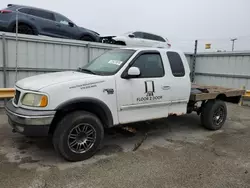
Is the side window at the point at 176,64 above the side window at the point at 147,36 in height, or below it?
below

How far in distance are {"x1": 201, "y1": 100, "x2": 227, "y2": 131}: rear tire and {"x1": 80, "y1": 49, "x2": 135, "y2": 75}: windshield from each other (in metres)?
2.60

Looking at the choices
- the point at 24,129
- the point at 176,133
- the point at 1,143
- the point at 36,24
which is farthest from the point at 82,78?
the point at 36,24

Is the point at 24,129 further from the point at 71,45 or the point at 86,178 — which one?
the point at 71,45

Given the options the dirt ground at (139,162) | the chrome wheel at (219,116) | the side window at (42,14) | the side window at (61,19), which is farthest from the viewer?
the side window at (61,19)

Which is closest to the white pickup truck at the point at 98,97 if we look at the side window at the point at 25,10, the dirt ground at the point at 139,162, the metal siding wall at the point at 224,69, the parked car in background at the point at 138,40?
the dirt ground at the point at 139,162

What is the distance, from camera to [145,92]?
4.23 m

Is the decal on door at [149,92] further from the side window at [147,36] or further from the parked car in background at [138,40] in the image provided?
the side window at [147,36]

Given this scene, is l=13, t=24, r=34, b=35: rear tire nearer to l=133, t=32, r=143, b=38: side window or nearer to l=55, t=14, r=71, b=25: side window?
l=55, t=14, r=71, b=25: side window

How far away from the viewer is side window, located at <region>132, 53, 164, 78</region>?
14.2 feet

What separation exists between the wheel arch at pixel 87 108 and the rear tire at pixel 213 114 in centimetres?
282

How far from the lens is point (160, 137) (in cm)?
503

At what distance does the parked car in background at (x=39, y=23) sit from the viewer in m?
7.94

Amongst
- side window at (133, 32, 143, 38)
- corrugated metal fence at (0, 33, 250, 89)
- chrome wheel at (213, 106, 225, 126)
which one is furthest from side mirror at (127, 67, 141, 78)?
side window at (133, 32, 143, 38)

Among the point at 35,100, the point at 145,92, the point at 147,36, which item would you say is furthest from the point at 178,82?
the point at 147,36
